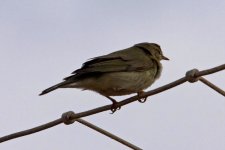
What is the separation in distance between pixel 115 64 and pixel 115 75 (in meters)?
0.26

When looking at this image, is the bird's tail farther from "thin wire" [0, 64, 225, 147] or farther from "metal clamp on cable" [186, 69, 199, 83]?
"metal clamp on cable" [186, 69, 199, 83]

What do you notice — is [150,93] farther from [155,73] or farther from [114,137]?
[155,73]

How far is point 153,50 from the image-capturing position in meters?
10.6

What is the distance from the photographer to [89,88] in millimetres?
8695

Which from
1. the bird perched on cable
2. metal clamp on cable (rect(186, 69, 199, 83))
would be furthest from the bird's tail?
A: metal clamp on cable (rect(186, 69, 199, 83))

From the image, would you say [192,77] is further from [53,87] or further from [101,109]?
[53,87]

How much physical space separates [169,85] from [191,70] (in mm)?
240

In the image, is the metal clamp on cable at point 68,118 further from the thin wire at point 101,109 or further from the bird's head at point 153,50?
the bird's head at point 153,50

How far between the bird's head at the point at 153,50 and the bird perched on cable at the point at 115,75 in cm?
58

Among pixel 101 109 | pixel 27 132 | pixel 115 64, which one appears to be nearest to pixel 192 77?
pixel 101 109

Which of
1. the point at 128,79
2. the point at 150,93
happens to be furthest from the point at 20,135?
the point at 128,79

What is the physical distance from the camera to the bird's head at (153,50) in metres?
10.4

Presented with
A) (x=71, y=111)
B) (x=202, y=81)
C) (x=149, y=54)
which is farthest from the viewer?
(x=149, y=54)

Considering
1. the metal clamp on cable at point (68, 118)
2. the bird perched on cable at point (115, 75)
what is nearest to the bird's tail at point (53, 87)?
the bird perched on cable at point (115, 75)
